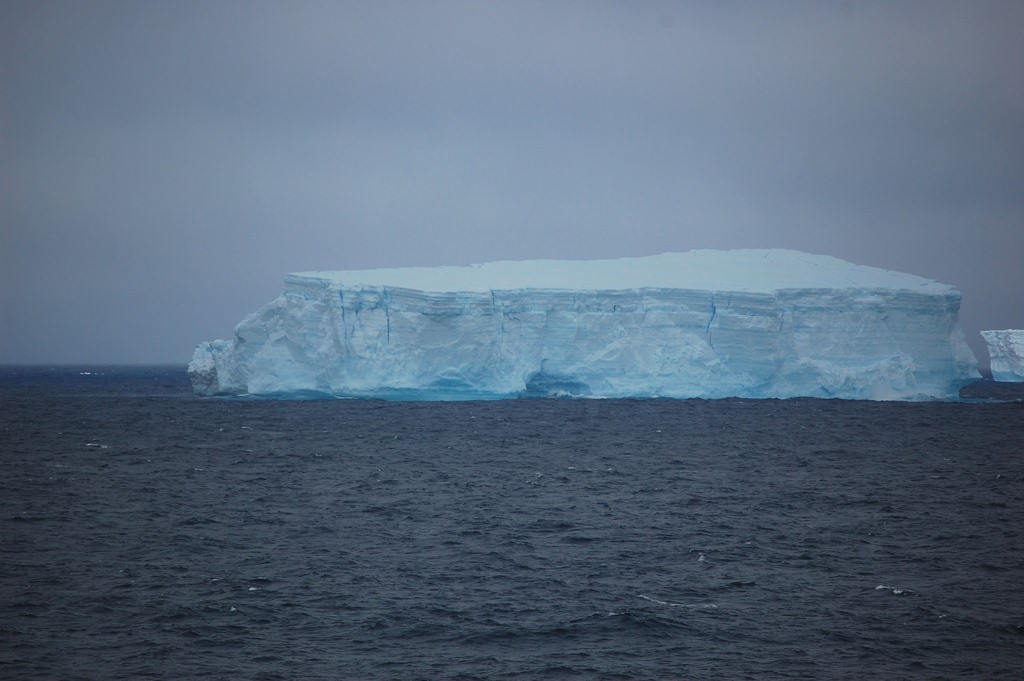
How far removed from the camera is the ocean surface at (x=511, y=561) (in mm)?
7754

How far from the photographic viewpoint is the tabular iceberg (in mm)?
28625

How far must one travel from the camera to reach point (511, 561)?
10.9m

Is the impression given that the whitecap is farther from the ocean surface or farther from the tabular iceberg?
the tabular iceberg

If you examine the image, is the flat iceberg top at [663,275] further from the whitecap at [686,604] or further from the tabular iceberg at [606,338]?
the whitecap at [686,604]

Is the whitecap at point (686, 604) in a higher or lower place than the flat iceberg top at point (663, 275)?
lower

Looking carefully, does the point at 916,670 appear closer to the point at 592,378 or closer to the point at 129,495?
the point at 129,495

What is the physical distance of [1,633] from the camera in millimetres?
8125

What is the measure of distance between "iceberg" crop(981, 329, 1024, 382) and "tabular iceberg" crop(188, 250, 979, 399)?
66.7ft

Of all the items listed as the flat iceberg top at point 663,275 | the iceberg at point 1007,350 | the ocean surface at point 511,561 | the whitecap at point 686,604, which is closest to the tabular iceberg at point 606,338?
the flat iceberg top at point 663,275

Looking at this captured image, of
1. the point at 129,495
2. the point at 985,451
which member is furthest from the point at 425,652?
the point at 985,451

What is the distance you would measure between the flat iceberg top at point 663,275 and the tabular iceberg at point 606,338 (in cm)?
22

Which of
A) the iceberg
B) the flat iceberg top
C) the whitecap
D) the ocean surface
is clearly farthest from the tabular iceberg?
the iceberg

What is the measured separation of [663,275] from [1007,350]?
26.4 m

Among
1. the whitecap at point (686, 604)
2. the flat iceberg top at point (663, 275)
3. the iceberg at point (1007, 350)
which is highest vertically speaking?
the flat iceberg top at point (663, 275)
